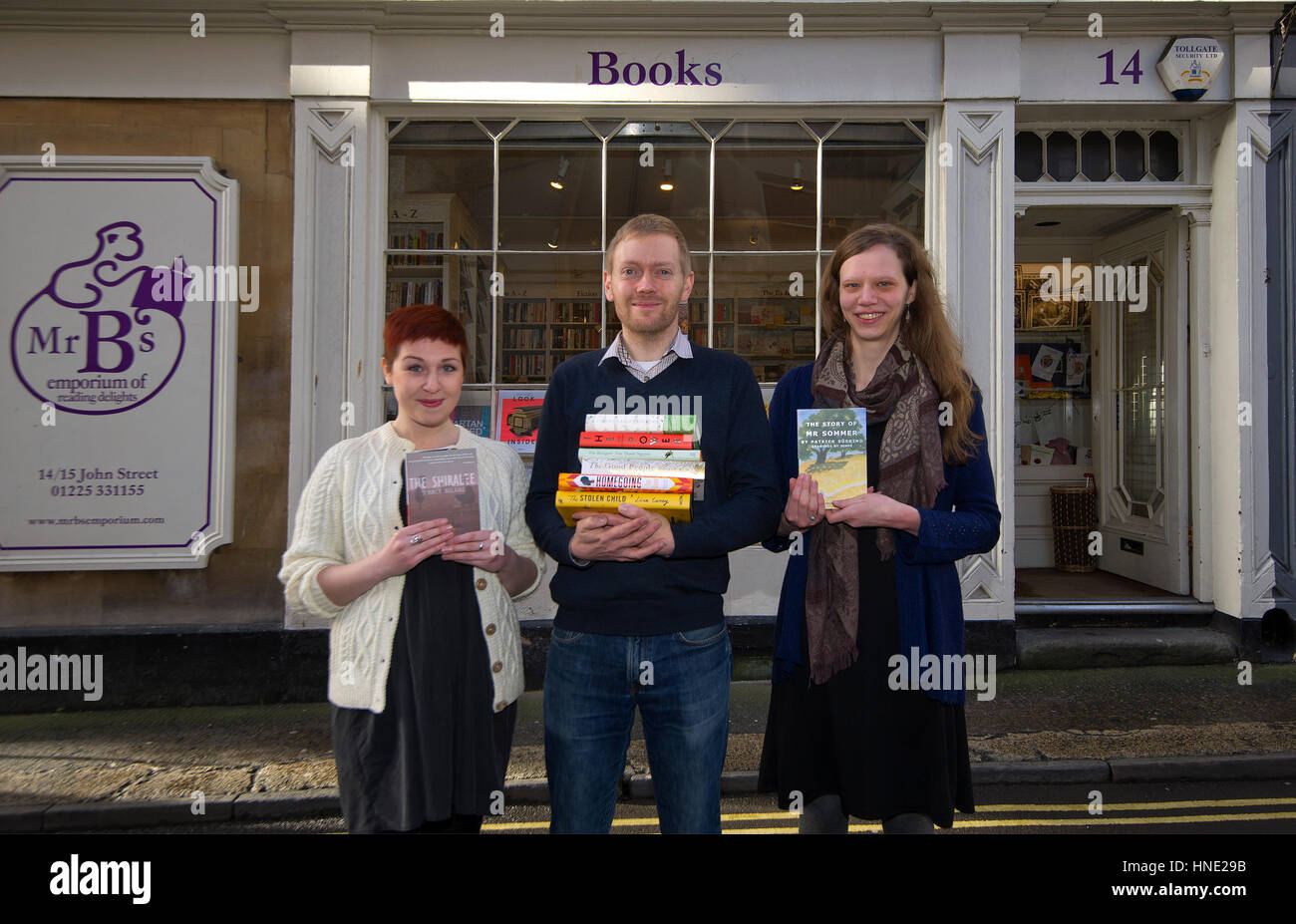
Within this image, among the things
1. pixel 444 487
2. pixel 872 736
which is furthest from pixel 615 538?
pixel 872 736

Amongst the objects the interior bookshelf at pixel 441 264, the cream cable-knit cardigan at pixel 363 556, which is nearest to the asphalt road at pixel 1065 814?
the cream cable-knit cardigan at pixel 363 556

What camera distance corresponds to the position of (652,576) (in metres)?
2.29

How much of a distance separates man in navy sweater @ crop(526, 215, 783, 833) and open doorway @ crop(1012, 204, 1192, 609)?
5.35 metres

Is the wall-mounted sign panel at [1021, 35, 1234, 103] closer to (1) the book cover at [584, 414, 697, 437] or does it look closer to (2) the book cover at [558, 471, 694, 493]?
(1) the book cover at [584, 414, 697, 437]

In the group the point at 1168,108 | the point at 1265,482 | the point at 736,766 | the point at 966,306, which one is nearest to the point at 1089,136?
the point at 1168,108

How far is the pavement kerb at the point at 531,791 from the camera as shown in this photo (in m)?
4.13

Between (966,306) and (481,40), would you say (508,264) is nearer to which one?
(481,40)

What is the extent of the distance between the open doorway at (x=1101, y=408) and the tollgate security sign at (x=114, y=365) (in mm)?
6493

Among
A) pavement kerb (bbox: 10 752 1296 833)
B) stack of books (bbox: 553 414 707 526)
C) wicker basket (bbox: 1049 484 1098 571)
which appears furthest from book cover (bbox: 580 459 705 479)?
wicker basket (bbox: 1049 484 1098 571)

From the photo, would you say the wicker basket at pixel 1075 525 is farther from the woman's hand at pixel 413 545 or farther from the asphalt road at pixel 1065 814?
the woman's hand at pixel 413 545

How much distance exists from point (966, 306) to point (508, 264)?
136 inches

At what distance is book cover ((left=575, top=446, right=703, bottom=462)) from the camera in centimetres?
223

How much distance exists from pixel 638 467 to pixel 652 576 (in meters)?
0.31

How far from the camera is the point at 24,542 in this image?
5.83 meters
